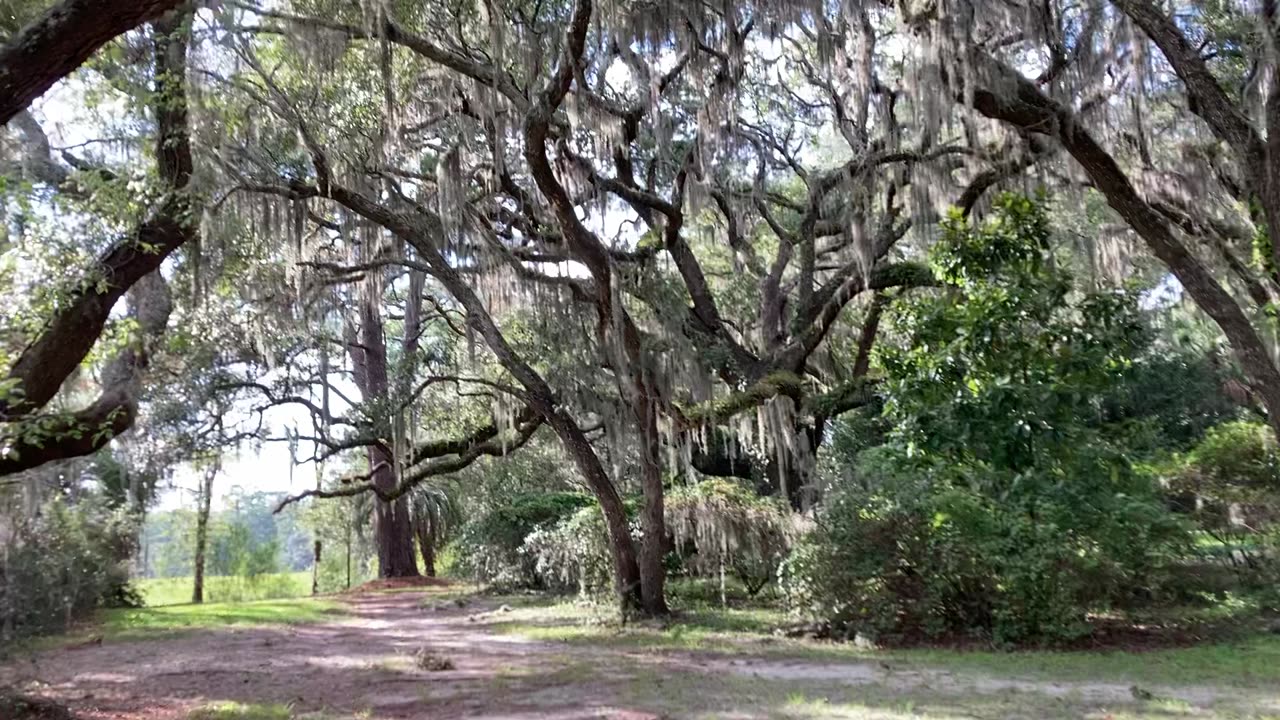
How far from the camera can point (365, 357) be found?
21.5 m

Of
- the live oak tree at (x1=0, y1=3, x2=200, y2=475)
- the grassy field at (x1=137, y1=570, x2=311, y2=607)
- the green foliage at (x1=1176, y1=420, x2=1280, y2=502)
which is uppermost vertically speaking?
the live oak tree at (x1=0, y1=3, x2=200, y2=475)

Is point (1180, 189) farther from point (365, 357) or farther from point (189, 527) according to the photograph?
point (189, 527)

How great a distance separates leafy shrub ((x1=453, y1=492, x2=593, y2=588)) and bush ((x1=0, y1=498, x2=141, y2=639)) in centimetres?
624

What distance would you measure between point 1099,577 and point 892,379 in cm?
263

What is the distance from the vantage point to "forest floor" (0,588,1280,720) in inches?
223

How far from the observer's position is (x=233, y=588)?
98.8 ft

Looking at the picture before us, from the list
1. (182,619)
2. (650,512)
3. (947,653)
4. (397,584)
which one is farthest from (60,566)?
(947,653)

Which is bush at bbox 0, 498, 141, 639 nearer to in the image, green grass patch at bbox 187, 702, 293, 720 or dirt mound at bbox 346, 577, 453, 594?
dirt mound at bbox 346, 577, 453, 594

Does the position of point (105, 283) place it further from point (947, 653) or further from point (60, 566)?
point (60, 566)

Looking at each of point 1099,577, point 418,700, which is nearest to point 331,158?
point 418,700

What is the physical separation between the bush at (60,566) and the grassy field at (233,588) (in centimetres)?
1332

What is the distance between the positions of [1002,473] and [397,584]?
53.4 feet

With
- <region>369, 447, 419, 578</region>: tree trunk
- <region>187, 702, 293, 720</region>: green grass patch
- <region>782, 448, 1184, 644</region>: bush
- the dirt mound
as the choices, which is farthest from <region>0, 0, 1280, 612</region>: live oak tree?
<region>369, 447, 419, 578</region>: tree trunk

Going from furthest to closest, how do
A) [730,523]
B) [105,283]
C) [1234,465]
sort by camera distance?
[730,523] → [1234,465] → [105,283]
